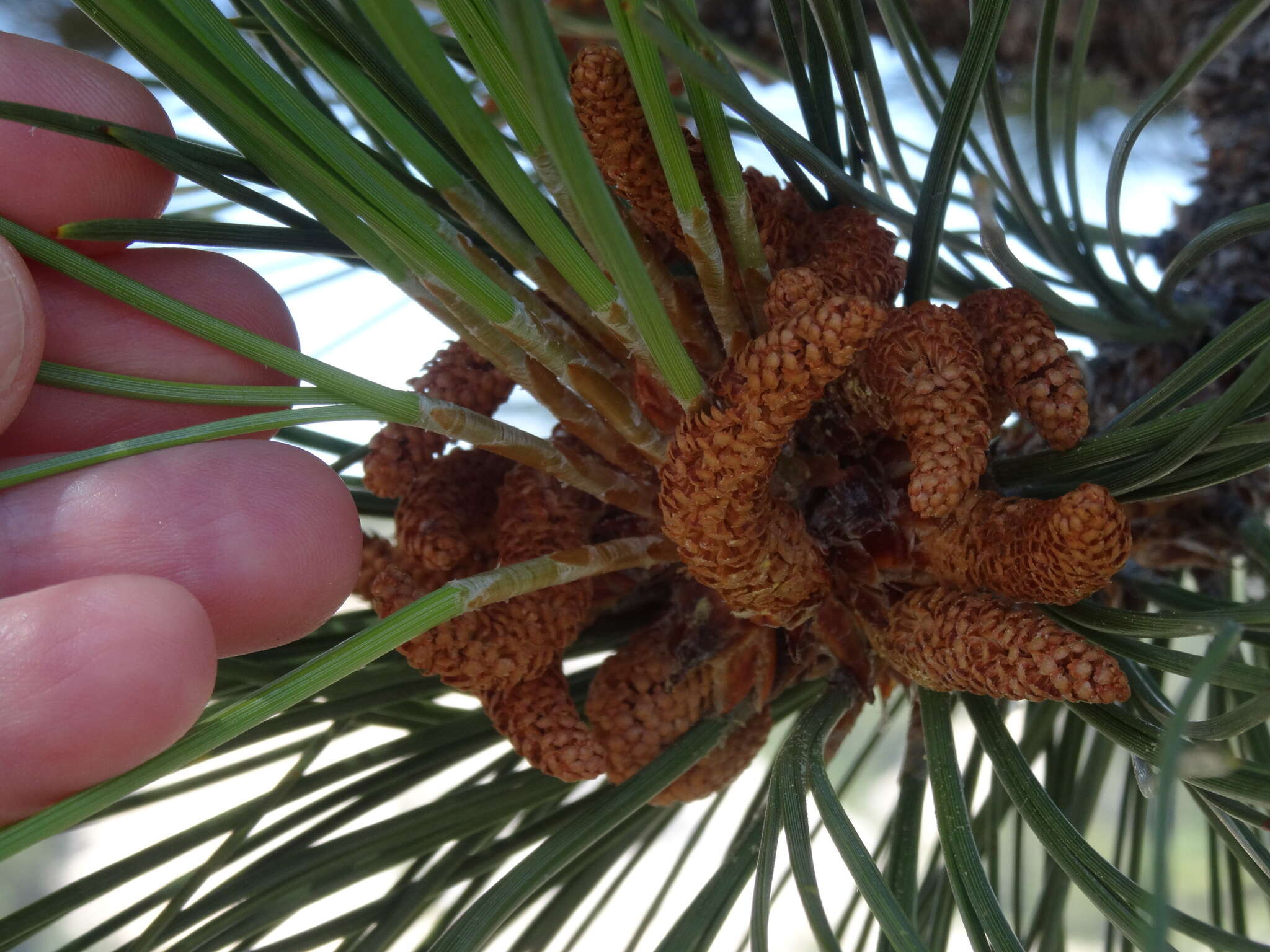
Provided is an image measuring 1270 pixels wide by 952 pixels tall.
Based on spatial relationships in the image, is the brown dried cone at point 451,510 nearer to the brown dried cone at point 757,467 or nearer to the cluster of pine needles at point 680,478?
the cluster of pine needles at point 680,478

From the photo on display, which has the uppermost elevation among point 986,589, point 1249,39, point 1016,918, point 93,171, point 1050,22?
point 1249,39

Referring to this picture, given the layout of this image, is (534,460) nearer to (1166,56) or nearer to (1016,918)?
(1016,918)

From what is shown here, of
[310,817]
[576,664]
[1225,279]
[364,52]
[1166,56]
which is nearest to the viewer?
[364,52]

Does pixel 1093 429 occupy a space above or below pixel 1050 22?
below

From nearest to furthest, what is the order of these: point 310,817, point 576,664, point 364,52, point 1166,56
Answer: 1. point 364,52
2. point 310,817
3. point 1166,56
4. point 576,664

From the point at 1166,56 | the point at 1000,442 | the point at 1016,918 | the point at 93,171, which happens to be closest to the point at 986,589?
the point at 1000,442

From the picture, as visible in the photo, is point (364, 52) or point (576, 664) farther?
point (576, 664)

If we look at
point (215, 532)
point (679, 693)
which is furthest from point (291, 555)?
point (679, 693)

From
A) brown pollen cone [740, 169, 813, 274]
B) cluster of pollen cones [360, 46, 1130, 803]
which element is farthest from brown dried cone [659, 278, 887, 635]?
brown pollen cone [740, 169, 813, 274]
